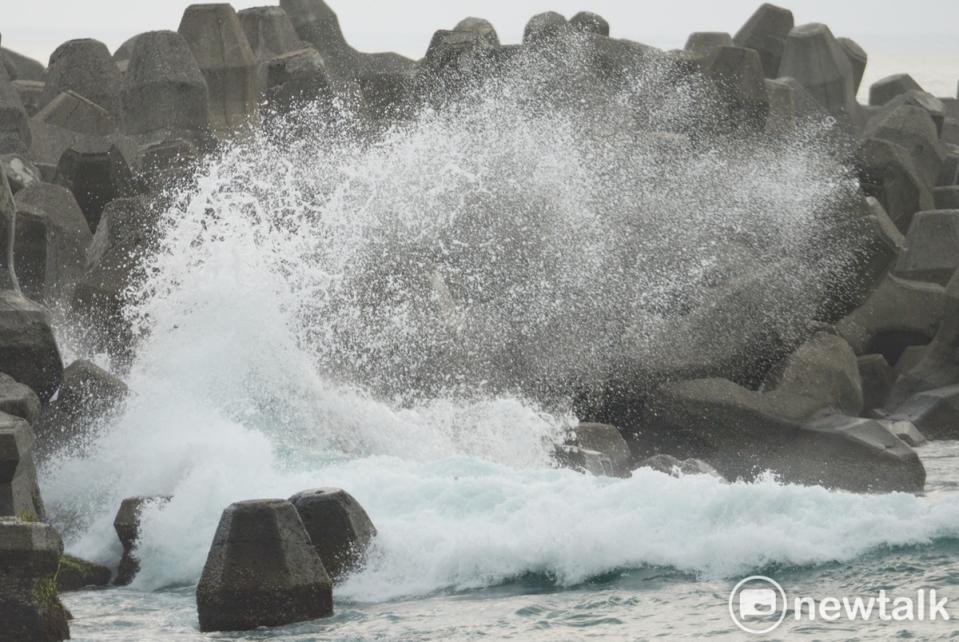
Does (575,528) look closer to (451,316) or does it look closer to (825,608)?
(825,608)

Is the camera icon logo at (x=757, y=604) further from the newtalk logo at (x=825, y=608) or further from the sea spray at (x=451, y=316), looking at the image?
the sea spray at (x=451, y=316)

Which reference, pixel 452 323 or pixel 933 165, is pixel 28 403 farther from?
pixel 933 165


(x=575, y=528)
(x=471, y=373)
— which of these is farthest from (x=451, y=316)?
(x=575, y=528)

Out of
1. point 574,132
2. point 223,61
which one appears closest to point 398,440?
point 574,132

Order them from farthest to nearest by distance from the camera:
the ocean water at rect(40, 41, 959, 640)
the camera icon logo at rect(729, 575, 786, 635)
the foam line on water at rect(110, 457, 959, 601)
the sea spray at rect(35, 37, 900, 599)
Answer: the sea spray at rect(35, 37, 900, 599) < the foam line on water at rect(110, 457, 959, 601) < the ocean water at rect(40, 41, 959, 640) < the camera icon logo at rect(729, 575, 786, 635)

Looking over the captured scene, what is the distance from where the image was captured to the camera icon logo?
753 centimetres

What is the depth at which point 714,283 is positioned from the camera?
48.7 ft

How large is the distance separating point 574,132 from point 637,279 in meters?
2.91

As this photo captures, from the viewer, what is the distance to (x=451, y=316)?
13914 mm

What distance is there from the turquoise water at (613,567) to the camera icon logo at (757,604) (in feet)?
0.19

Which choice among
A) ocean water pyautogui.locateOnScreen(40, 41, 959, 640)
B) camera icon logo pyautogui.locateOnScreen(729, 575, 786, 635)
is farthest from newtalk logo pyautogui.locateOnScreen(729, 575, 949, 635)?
ocean water pyautogui.locateOnScreen(40, 41, 959, 640)

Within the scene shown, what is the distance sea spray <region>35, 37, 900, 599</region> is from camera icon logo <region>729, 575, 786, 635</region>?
28cm

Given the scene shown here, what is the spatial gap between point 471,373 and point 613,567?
5.25m

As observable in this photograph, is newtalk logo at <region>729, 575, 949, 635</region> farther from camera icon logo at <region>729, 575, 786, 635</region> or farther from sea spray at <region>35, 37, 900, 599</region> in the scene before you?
sea spray at <region>35, 37, 900, 599</region>
